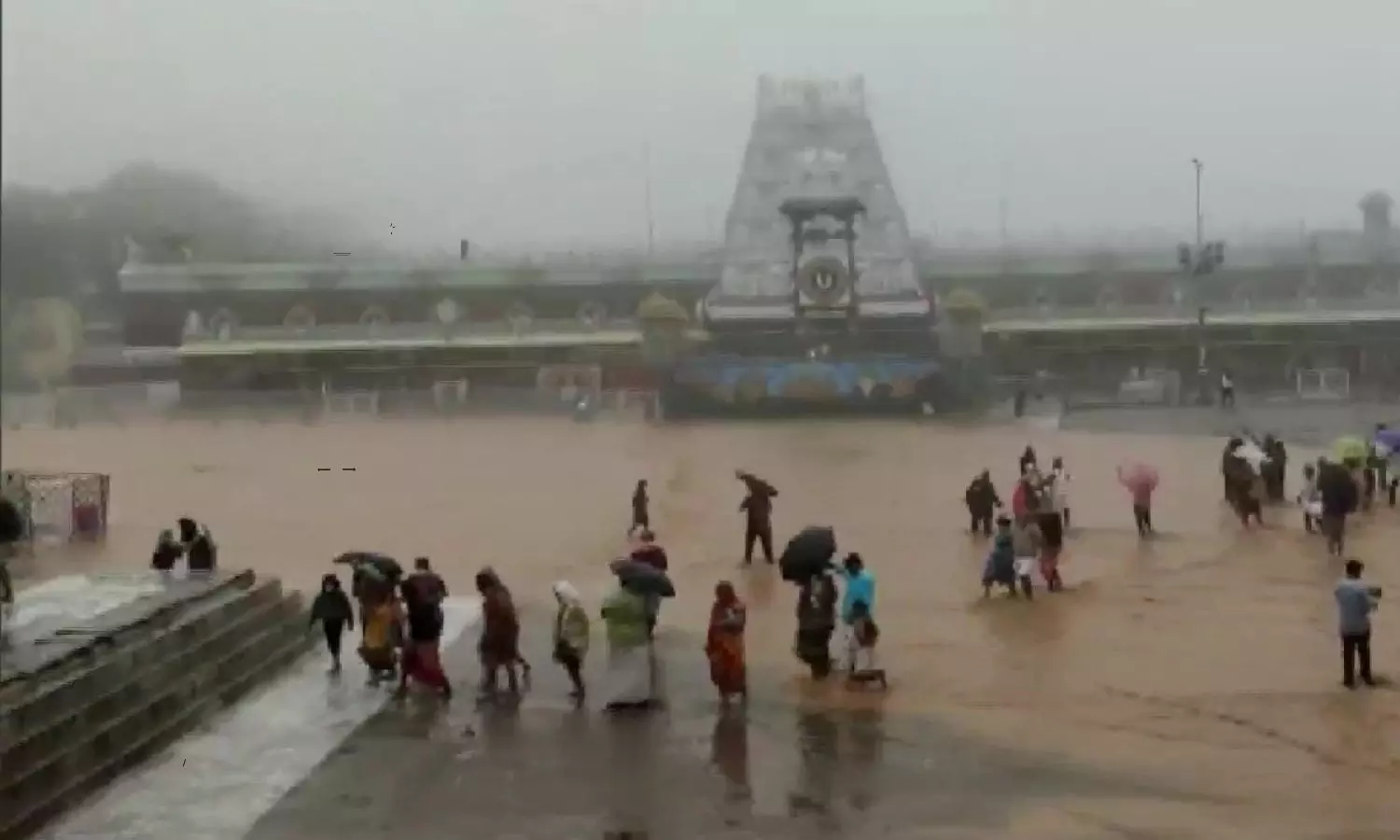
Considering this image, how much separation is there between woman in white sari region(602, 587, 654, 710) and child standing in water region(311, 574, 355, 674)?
182 centimetres

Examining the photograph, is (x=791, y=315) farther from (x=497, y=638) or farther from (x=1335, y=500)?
(x=497, y=638)

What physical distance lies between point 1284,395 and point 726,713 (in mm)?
12927

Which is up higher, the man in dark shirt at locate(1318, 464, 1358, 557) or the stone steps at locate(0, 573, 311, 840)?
the man in dark shirt at locate(1318, 464, 1358, 557)

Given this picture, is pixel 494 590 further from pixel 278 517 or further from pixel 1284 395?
pixel 1284 395

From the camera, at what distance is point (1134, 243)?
25078 mm

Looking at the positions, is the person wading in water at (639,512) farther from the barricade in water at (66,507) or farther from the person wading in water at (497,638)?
the person wading in water at (497,638)

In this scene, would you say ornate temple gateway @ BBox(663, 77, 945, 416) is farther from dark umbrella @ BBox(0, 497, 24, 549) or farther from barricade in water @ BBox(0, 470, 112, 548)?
dark umbrella @ BBox(0, 497, 24, 549)

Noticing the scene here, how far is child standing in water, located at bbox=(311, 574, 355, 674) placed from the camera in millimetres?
8570

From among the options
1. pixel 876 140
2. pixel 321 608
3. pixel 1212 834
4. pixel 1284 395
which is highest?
pixel 876 140

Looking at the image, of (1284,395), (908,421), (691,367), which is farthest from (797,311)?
(1284,395)

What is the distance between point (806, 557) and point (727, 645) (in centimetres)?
81

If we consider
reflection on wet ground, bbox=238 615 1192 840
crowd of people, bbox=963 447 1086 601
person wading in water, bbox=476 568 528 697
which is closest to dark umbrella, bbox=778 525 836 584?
reflection on wet ground, bbox=238 615 1192 840

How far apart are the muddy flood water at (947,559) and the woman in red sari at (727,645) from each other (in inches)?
8.0

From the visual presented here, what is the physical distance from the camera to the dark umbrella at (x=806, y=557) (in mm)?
8359
